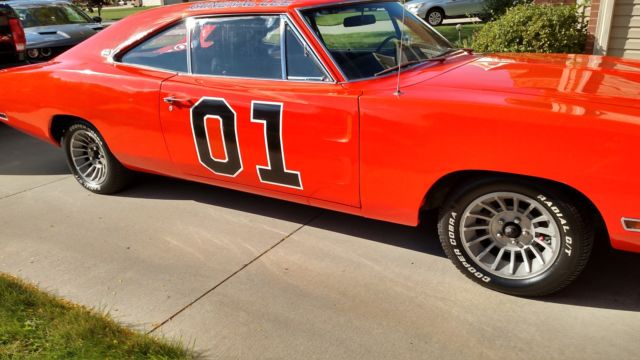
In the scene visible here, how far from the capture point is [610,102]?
106 inches

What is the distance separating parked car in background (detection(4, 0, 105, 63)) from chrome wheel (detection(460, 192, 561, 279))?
9.31m

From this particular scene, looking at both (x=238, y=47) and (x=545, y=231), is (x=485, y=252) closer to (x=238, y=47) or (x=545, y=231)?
(x=545, y=231)

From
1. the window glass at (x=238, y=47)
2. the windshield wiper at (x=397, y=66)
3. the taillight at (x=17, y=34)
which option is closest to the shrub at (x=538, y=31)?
the windshield wiper at (x=397, y=66)

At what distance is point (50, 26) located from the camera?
10.8 m

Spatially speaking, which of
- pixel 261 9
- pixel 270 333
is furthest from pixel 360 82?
pixel 270 333

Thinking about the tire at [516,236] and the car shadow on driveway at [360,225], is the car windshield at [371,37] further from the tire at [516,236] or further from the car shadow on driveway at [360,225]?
the car shadow on driveway at [360,225]

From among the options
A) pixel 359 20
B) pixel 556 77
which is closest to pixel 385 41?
pixel 359 20

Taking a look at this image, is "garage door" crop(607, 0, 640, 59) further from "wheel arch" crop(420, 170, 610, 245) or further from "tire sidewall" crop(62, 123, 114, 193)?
"tire sidewall" crop(62, 123, 114, 193)

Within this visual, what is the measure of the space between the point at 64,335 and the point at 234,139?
1555mm

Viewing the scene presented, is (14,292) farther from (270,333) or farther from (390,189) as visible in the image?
(390,189)

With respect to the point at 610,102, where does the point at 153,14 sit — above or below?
above

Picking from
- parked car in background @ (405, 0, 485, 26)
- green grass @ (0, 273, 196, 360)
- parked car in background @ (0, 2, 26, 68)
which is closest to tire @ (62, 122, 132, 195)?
green grass @ (0, 273, 196, 360)

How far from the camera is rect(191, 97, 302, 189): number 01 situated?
349 centimetres

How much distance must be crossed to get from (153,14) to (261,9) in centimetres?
114
